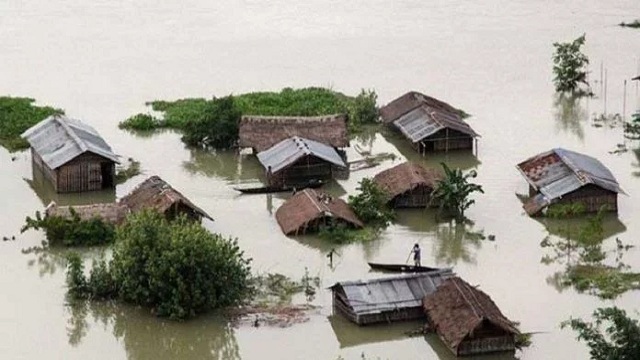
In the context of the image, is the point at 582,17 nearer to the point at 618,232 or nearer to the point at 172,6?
the point at 172,6

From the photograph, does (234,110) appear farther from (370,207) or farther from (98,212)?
(98,212)

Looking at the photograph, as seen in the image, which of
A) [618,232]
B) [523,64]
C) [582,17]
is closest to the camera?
[618,232]

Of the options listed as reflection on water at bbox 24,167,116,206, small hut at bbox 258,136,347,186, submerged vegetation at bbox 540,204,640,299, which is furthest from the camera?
small hut at bbox 258,136,347,186

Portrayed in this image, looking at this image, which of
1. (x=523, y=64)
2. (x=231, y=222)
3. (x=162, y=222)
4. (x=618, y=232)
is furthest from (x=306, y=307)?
(x=523, y=64)

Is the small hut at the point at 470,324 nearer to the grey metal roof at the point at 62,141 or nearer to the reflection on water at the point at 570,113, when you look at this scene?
the grey metal roof at the point at 62,141

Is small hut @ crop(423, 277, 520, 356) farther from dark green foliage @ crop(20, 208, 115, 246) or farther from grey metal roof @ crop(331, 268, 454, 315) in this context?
dark green foliage @ crop(20, 208, 115, 246)

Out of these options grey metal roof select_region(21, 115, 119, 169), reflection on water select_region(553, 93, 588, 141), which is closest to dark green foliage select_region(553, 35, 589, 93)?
reflection on water select_region(553, 93, 588, 141)

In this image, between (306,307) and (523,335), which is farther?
(306,307)
